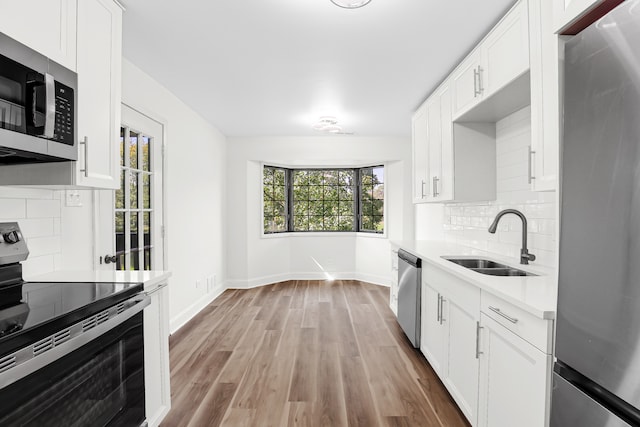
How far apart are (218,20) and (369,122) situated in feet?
9.07

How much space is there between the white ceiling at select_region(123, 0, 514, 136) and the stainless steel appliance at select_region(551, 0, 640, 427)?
130 cm

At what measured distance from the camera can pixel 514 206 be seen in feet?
8.57

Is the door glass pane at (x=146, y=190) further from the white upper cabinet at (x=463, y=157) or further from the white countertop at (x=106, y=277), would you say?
the white upper cabinet at (x=463, y=157)

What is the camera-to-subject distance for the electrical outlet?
2.07 m

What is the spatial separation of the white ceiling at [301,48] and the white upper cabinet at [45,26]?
498mm

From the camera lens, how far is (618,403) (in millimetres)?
900

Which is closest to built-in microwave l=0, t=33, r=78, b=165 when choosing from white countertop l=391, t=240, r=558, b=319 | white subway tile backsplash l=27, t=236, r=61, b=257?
white subway tile backsplash l=27, t=236, r=61, b=257

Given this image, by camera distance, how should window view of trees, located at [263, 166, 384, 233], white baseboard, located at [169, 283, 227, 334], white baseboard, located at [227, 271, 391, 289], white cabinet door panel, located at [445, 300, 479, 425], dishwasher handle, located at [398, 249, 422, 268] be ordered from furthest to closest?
window view of trees, located at [263, 166, 384, 233], white baseboard, located at [227, 271, 391, 289], white baseboard, located at [169, 283, 227, 334], dishwasher handle, located at [398, 249, 422, 268], white cabinet door panel, located at [445, 300, 479, 425]

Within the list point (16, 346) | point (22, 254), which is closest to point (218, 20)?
point (22, 254)

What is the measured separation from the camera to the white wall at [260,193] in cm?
538

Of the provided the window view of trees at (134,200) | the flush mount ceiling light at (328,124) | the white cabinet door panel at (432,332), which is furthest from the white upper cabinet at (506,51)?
the window view of trees at (134,200)

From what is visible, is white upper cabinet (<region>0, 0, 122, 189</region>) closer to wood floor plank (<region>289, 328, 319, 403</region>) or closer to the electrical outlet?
the electrical outlet

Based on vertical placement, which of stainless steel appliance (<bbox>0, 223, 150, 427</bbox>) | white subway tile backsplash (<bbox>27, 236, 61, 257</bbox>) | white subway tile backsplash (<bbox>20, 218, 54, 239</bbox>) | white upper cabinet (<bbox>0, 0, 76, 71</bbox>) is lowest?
stainless steel appliance (<bbox>0, 223, 150, 427</bbox>)

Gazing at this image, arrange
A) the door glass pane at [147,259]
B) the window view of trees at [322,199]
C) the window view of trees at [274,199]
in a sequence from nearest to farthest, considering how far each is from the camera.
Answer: the door glass pane at [147,259] < the window view of trees at [274,199] < the window view of trees at [322,199]
